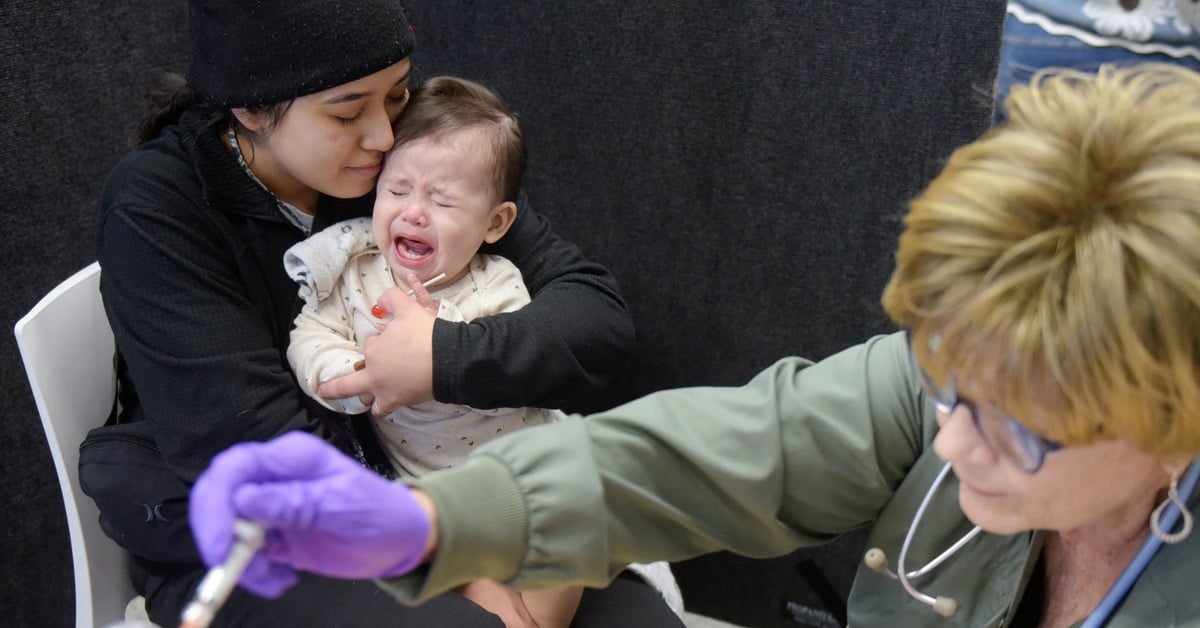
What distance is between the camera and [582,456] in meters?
0.81

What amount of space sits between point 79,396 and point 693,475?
806 millimetres

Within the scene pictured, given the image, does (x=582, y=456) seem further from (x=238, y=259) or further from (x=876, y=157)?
(x=876, y=157)

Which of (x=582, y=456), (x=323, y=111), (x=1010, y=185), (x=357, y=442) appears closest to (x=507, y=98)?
(x=323, y=111)

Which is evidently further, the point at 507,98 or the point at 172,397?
the point at 507,98

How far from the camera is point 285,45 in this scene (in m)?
1.19

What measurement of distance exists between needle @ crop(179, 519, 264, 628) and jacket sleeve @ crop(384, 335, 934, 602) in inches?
4.8

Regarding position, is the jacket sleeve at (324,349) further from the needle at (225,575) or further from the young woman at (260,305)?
the needle at (225,575)

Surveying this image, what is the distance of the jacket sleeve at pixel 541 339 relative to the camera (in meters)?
1.27

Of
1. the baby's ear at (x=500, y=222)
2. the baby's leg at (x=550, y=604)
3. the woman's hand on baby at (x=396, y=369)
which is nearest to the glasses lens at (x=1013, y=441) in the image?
the baby's leg at (x=550, y=604)

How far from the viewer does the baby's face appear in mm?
1329

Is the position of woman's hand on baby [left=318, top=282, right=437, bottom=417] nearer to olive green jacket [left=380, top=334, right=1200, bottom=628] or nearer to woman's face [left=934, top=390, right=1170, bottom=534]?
olive green jacket [left=380, top=334, right=1200, bottom=628]

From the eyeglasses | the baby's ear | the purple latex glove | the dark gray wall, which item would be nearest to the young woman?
the baby's ear

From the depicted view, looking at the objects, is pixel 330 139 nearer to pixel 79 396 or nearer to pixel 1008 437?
pixel 79 396

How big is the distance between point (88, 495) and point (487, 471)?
0.72 metres
